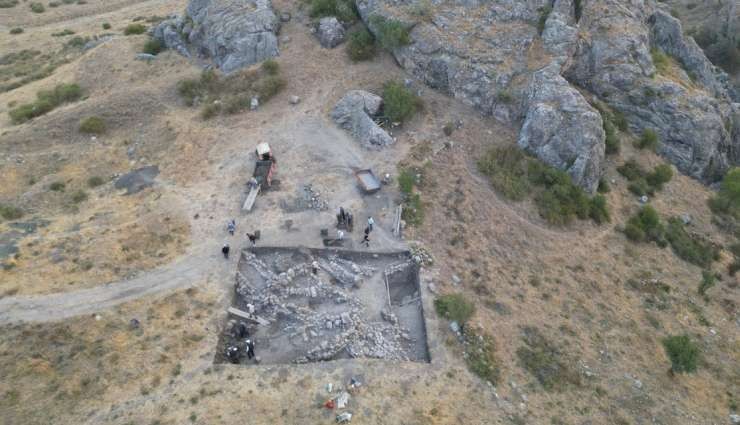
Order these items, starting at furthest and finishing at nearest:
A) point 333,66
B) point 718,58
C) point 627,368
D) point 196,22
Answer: point 718,58
point 196,22
point 333,66
point 627,368

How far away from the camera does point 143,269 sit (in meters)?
35.8

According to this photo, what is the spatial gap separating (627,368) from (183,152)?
41.0 meters

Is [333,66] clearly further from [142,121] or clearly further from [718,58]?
[718,58]

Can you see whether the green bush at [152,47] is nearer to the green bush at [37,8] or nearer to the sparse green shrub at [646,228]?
the green bush at [37,8]

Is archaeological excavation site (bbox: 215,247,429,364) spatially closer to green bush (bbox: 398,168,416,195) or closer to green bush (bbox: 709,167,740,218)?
green bush (bbox: 398,168,416,195)

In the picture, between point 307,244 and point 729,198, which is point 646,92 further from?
point 307,244

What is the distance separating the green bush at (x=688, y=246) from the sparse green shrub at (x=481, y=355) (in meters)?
22.0

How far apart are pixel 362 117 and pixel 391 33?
11062 millimetres

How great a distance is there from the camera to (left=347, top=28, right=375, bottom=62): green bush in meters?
55.1

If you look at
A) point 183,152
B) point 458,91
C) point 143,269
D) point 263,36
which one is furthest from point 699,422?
point 263,36

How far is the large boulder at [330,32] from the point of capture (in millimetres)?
56438

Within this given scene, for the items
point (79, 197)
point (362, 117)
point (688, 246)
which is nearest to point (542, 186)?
point (688, 246)

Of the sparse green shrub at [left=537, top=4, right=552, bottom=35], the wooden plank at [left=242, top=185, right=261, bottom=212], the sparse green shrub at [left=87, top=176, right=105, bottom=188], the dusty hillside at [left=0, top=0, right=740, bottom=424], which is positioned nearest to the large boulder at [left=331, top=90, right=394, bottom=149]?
the dusty hillside at [left=0, top=0, right=740, bottom=424]

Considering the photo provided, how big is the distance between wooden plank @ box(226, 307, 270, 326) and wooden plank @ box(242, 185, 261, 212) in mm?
9753
